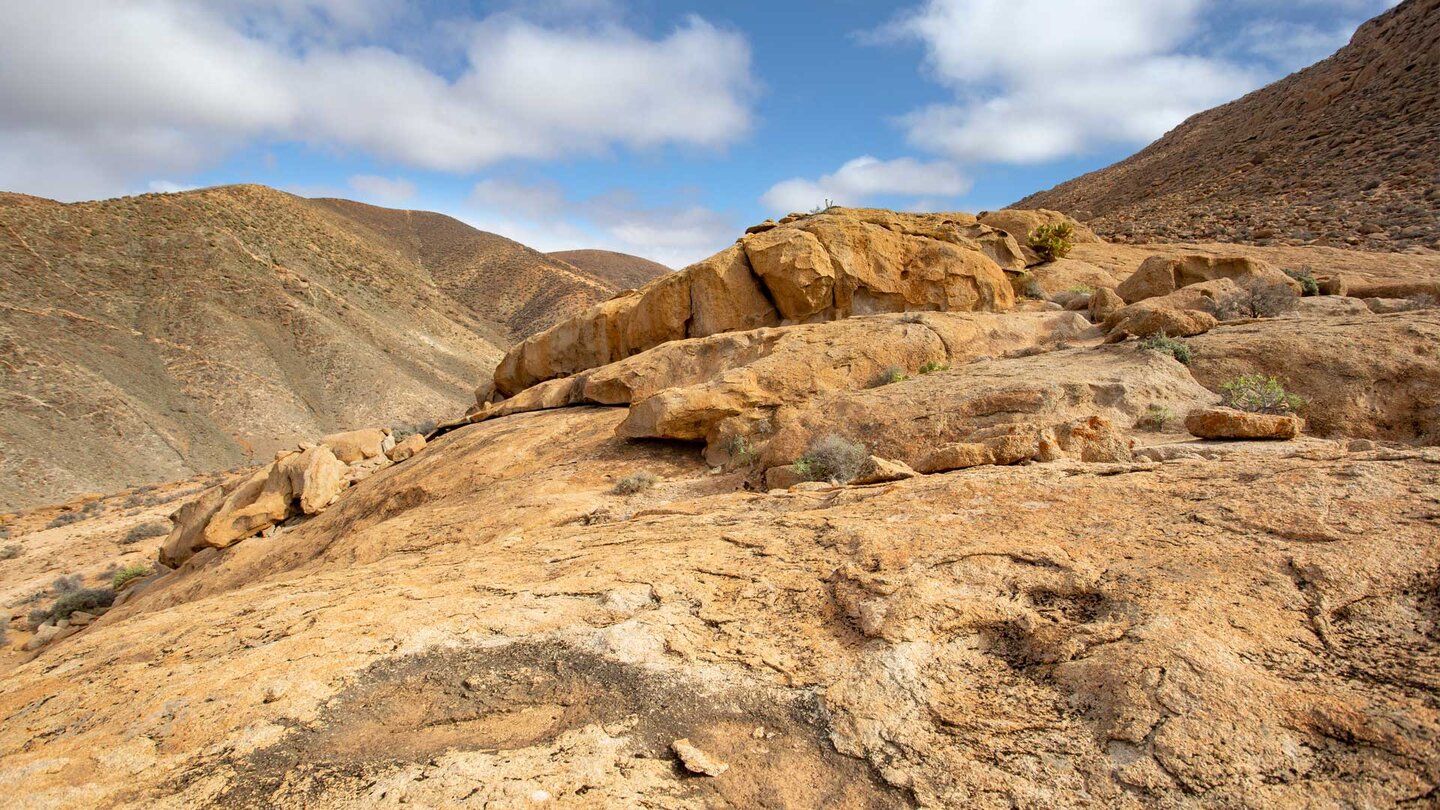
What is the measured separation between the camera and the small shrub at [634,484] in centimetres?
778

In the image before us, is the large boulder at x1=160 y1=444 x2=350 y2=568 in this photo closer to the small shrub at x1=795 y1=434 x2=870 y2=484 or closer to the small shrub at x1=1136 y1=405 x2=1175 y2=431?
the small shrub at x1=795 y1=434 x2=870 y2=484

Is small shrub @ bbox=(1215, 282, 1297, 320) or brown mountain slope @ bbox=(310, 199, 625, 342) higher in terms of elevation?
brown mountain slope @ bbox=(310, 199, 625, 342)

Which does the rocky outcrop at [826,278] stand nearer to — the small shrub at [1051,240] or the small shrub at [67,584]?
the small shrub at [1051,240]

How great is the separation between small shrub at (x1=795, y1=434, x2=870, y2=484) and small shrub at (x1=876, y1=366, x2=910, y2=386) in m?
2.45

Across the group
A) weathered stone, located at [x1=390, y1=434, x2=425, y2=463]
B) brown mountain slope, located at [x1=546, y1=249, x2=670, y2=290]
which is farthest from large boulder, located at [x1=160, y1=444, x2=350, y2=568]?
brown mountain slope, located at [x1=546, y1=249, x2=670, y2=290]

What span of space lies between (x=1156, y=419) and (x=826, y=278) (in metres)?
6.73

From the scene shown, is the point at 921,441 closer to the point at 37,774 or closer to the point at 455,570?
the point at 455,570

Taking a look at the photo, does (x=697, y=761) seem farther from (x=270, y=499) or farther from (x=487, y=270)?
(x=487, y=270)

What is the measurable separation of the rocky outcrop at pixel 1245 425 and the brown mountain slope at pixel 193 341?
37.3 m

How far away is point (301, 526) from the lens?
10312 millimetres

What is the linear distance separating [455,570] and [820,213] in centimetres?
1099

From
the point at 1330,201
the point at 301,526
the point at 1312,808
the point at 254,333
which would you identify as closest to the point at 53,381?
the point at 254,333

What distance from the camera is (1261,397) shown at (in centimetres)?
650

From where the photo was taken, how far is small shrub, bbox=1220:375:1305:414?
6426mm
